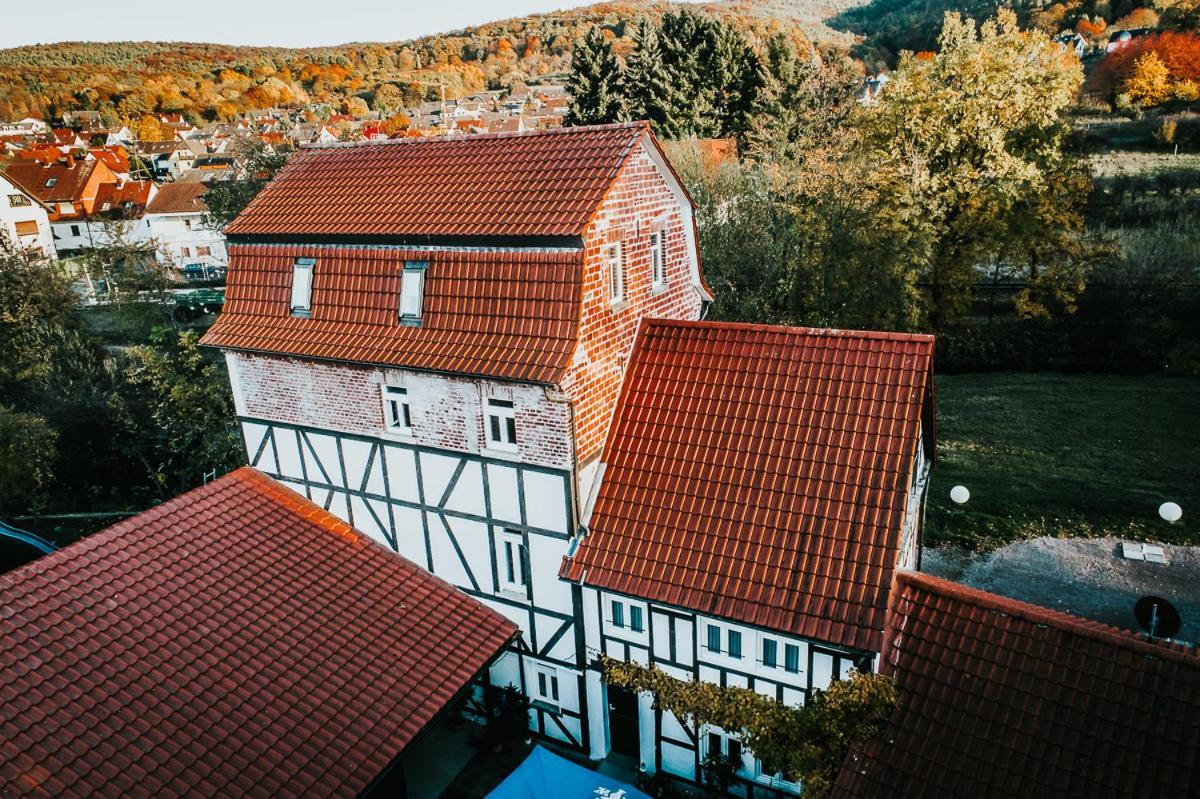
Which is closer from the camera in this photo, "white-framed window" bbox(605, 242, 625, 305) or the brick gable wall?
the brick gable wall

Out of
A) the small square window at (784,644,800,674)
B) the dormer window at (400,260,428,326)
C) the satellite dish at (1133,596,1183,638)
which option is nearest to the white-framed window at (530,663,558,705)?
the small square window at (784,644,800,674)

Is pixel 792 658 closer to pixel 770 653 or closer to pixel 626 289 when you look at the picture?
pixel 770 653

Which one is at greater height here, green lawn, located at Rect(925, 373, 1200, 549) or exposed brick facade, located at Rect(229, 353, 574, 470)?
exposed brick facade, located at Rect(229, 353, 574, 470)

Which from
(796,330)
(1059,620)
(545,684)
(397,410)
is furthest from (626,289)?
(1059,620)

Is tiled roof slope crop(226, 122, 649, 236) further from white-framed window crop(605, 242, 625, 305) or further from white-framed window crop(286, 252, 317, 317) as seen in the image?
white-framed window crop(605, 242, 625, 305)

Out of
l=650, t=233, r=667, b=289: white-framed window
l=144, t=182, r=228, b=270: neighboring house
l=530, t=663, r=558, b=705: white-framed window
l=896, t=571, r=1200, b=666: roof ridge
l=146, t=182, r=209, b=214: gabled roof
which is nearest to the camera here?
l=896, t=571, r=1200, b=666: roof ridge

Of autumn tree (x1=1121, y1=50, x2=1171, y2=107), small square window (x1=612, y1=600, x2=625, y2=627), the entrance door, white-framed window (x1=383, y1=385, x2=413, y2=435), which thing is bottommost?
the entrance door

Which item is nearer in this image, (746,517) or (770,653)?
(770,653)
